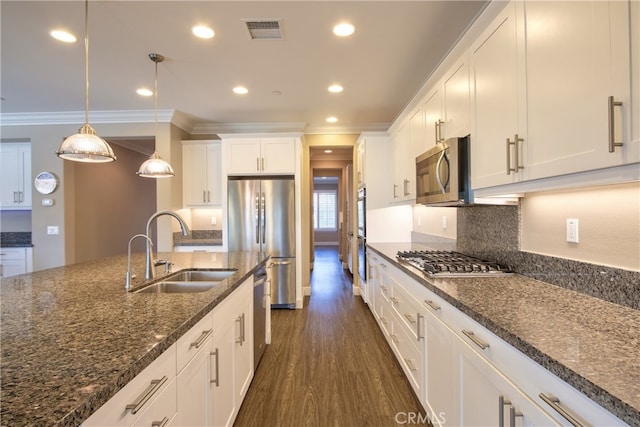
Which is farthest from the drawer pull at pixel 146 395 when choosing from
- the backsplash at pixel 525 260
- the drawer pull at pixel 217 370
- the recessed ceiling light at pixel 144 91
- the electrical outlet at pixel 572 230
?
the recessed ceiling light at pixel 144 91

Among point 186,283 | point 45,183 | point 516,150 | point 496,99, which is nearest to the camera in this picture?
point 516,150

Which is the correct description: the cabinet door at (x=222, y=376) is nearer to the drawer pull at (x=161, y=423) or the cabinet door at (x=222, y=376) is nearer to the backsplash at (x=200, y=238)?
the drawer pull at (x=161, y=423)

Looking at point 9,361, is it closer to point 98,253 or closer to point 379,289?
point 379,289

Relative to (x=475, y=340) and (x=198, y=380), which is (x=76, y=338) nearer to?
(x=198, y=380)

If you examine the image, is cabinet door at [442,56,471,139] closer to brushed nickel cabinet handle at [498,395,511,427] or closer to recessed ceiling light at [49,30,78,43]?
brushed nickel cabinet handle at [498,395,511,427]

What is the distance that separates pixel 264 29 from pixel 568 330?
251 centimetres

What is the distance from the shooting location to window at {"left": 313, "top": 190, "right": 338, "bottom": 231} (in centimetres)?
1223

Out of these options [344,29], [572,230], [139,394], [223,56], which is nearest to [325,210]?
[223,56]

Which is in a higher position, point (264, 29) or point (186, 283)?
point (264, 29)

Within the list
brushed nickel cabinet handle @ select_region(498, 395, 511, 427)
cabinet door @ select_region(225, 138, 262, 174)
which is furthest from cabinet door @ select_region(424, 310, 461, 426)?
cabinet door @ select_region(225, 138, 262, 174)

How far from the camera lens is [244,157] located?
4.20m

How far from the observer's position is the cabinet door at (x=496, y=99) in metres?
1.36

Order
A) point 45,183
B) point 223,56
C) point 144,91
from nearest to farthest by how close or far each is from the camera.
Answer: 1. point 223,56
2. point 144,91
3. point 45,183

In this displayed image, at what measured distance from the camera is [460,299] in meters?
1.34
